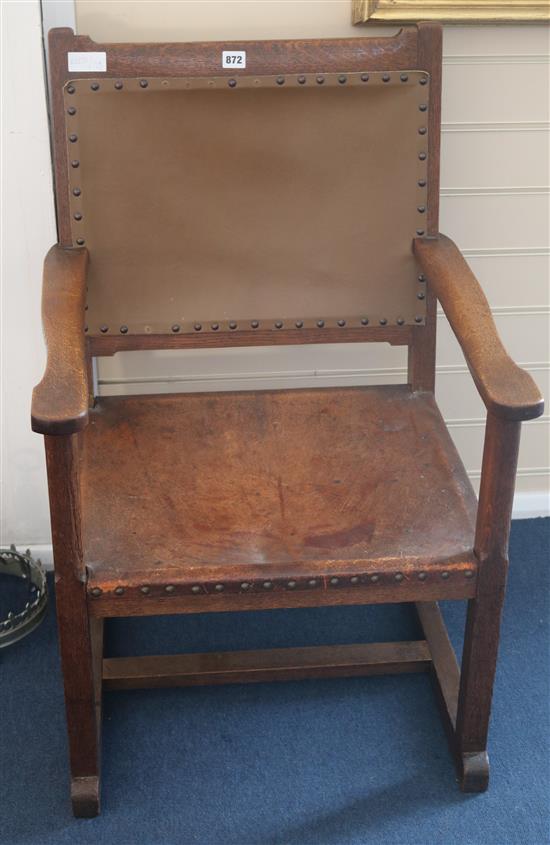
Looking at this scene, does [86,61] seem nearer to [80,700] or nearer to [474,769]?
[80,700]

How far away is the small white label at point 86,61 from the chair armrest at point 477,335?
58cm

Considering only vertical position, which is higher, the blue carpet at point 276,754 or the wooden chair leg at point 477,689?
the wooden chair leg at point 477,689

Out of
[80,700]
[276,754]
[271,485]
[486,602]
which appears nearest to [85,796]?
[80,700]

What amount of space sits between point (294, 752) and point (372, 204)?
90 cm

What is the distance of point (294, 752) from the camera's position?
5.04ft

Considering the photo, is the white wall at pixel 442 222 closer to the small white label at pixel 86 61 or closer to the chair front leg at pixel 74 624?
the small white label at pixel 86 61

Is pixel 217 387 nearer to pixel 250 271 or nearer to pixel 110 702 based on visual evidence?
pixel 250 271

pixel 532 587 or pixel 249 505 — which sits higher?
pixel 249 505

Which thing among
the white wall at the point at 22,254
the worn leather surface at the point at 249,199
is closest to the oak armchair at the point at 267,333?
the worn leather surface at the point at 249,199

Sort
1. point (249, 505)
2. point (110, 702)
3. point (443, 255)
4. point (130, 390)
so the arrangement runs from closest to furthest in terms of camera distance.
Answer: point (249, 505) < point (443, 255) < point (110, 702) < point (130, 390)

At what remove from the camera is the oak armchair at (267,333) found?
1.28 m

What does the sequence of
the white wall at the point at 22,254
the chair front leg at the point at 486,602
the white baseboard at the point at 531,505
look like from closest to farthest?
the chair front leg at the point at 486,602 < the white wall at the point at 22,254 < the white baseboard at the point at 531,505

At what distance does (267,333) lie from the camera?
1.59 meters

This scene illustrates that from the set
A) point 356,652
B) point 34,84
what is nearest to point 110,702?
point 356,652
